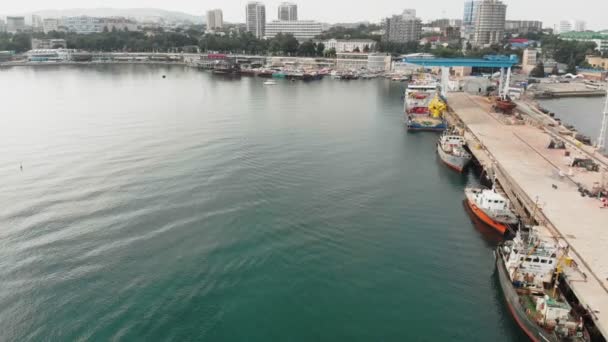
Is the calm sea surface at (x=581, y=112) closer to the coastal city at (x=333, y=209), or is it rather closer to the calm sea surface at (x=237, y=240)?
the coastal city at (x=333, y=209)

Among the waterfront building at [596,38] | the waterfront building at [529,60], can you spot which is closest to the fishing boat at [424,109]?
the waterfront building at [529,60]

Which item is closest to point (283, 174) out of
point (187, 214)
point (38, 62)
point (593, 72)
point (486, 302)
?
point (187, 214)

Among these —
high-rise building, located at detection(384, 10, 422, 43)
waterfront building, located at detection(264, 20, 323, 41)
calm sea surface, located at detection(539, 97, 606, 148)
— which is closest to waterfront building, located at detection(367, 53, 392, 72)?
calm sea surface, located at detection(539, 97, 606, 148)

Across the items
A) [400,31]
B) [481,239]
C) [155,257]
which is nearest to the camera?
[155,257]

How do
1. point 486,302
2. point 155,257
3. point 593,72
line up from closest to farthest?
point 486,302, point 155,257, point 593,72

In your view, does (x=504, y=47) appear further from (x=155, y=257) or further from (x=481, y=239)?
(x=155, y=257)

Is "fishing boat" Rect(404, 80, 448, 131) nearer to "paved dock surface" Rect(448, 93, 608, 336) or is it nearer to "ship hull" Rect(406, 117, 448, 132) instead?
"ship hull" Rect(406, 117, 448, 132)
